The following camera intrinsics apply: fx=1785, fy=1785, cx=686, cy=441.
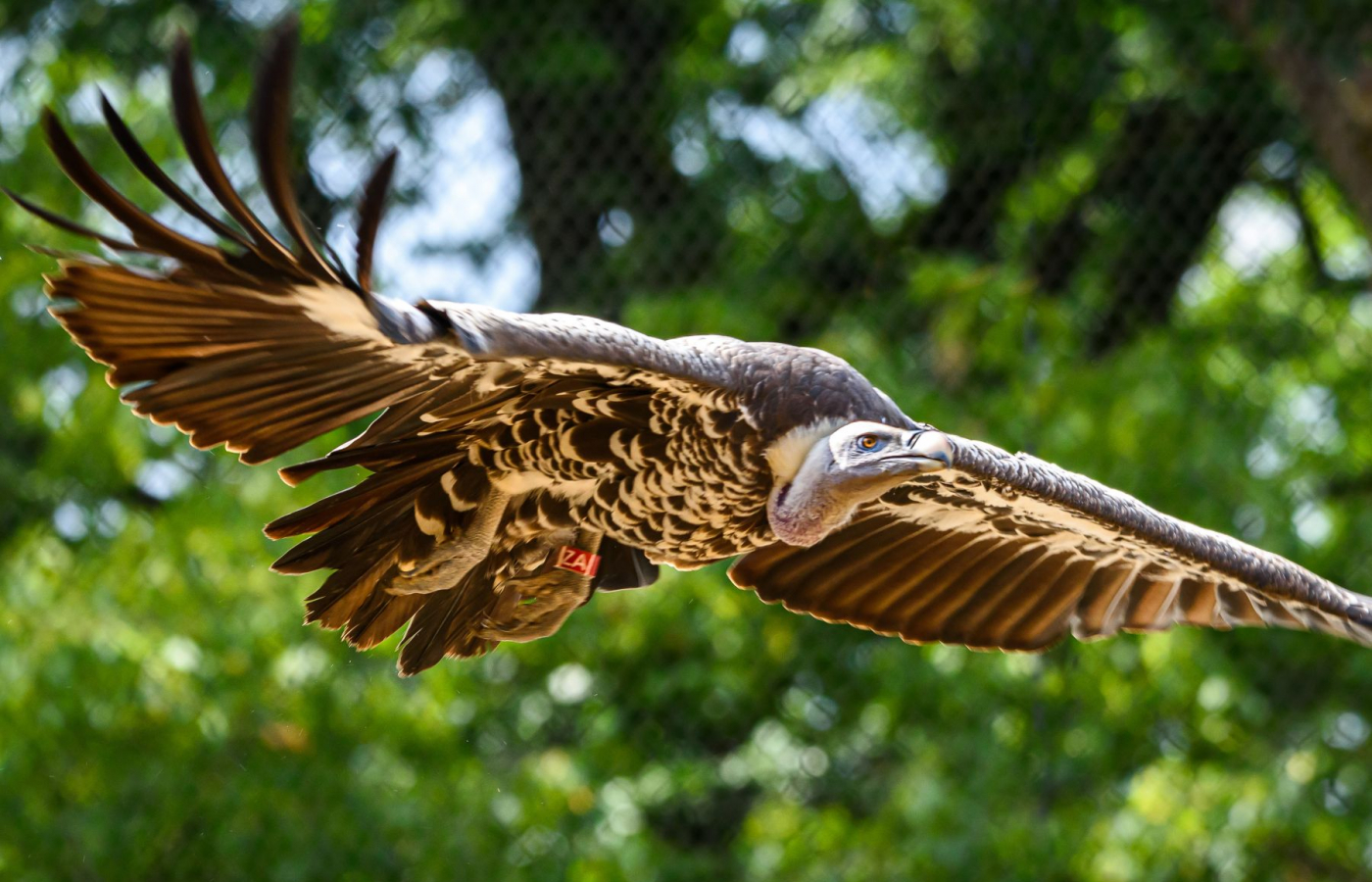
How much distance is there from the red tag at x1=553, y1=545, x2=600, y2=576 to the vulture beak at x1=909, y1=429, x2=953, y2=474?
0.87 metres

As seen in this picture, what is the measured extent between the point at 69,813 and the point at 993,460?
4.45 metres

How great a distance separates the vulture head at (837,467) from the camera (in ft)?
10.8

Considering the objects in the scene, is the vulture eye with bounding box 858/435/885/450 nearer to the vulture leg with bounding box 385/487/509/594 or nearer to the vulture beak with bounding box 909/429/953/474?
the vulture beak with bounding box 909/429/953/474

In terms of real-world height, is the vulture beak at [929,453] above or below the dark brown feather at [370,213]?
below

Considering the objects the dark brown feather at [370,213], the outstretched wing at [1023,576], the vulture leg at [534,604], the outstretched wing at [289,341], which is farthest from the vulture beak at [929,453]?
the dark brown feather at [370,213]

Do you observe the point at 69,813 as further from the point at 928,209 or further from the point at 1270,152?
the point at 1270,152

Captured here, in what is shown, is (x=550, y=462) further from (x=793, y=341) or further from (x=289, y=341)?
(x=793, y=341)

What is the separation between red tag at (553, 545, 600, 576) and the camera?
384 centimetres

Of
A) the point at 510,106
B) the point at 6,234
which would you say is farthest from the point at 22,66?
the point at 510,106

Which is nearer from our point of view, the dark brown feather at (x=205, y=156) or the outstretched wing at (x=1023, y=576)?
the dark brown feather at (x=205, y=156)

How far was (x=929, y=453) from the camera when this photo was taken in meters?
3.29

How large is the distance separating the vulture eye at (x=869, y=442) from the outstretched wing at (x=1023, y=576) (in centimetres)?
69

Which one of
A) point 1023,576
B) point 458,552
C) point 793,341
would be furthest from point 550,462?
point 793,341

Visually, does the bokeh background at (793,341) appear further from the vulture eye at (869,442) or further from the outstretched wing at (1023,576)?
the vulture eye at (869,442)
